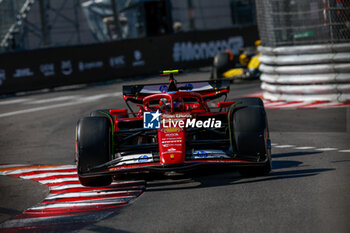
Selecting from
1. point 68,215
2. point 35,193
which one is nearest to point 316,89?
point 35,193

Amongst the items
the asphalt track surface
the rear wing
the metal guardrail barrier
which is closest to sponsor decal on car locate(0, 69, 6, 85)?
the asphalt track surface

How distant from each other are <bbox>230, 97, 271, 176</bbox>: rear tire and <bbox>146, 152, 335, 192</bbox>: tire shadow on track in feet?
0.36

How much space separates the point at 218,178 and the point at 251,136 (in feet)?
2.16

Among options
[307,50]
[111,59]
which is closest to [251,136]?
[307,50]

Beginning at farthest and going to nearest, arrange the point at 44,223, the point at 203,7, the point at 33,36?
the point at 203,7, the point at 33,36, the point at 44,223

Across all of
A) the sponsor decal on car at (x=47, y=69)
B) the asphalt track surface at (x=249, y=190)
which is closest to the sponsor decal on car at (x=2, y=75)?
the sponsor decal on car at (x=47, y=69)

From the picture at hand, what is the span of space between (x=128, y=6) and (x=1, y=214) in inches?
997

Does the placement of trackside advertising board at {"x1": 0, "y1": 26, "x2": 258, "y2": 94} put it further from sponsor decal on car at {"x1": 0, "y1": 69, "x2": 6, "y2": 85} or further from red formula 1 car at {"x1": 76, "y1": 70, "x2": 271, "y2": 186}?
red formula 1 car at {"x1": 76, "y1": 70, "x2": 271, "y2": 186}

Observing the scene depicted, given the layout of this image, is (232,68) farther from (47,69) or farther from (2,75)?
(2,75)

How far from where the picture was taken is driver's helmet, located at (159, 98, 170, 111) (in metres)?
8.34

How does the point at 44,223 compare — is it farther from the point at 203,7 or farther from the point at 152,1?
the point at 203,7

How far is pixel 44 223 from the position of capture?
6199 millimetres

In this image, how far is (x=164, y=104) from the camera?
854 cm

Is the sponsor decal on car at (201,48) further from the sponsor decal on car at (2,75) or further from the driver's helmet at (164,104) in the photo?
the driver's helmet at (164,104)
